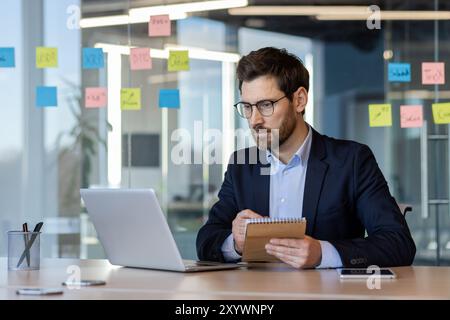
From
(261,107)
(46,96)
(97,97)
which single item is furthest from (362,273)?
(46,96)

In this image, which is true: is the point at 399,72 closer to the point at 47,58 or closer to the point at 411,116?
the point at 411,116

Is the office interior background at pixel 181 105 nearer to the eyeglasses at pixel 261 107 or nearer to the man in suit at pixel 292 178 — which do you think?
the man in suit at pixel 292 178

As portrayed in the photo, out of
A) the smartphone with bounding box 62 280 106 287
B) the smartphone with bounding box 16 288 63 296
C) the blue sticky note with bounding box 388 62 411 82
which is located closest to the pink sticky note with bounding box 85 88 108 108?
the blue sticky note with bounding box 388 62 411 82

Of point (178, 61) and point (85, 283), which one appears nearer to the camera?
point (85, 283)

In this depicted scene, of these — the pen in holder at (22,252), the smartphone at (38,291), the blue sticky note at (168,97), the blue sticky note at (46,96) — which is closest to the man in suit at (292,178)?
the pen in holder at (22,252)

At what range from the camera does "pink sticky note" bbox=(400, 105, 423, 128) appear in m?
4.77

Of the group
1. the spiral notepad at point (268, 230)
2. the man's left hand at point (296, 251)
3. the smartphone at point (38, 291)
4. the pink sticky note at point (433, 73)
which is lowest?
the smartphone at point (38, 291)

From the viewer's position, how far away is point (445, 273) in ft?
7.20

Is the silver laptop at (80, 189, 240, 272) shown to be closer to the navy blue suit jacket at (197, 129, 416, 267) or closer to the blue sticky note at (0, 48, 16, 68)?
the navy blue suit jacket at (197, 129, 416, 267)

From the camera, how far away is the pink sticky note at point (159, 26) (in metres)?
4.86

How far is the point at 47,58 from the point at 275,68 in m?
2.52

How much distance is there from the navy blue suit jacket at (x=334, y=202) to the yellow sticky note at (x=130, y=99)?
2.16 m

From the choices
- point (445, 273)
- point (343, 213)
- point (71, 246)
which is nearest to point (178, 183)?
point (71, 246)

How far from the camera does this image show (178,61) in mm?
4863
